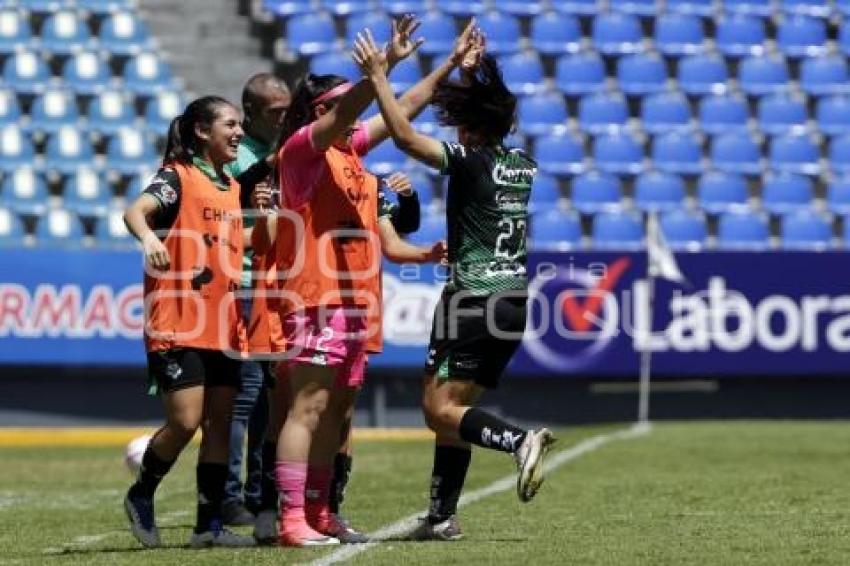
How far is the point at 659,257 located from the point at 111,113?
710 centimetres

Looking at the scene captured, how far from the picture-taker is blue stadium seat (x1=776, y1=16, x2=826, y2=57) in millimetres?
23891

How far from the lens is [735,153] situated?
22.7 meters

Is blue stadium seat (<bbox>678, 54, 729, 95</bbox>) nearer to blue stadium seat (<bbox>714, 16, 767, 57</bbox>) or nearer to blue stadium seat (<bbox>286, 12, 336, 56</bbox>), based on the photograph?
blue stadium seat (<bbox>714, 16, 767, 57</bbox>)

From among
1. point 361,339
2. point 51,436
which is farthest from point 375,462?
point 361,339

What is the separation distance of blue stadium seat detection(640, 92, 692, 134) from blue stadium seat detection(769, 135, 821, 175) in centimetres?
105

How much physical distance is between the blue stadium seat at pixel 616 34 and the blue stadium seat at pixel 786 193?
248cm

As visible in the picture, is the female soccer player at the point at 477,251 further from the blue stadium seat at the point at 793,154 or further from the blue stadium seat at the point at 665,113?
the blue stadium seat at the point at 793,154

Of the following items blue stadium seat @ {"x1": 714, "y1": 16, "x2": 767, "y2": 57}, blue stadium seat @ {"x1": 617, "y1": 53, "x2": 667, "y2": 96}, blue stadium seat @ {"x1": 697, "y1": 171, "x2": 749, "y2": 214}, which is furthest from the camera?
blue stadium seat @ {"x1": 714, "y1": 16, "x2": 767, "y2": 57}

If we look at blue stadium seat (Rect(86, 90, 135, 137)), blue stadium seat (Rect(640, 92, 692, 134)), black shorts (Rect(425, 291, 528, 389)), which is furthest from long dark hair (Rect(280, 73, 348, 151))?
blue stadium seat (Rect(640, 92, 692, 134))

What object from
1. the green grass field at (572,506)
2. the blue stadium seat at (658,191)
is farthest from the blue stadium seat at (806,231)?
the green grass field at (572,506)

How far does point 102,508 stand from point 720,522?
3840 millimetres

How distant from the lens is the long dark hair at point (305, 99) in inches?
338

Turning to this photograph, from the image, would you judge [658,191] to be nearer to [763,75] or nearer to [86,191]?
[763,75]

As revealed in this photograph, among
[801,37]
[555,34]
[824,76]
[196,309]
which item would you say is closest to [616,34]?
[555,34]
